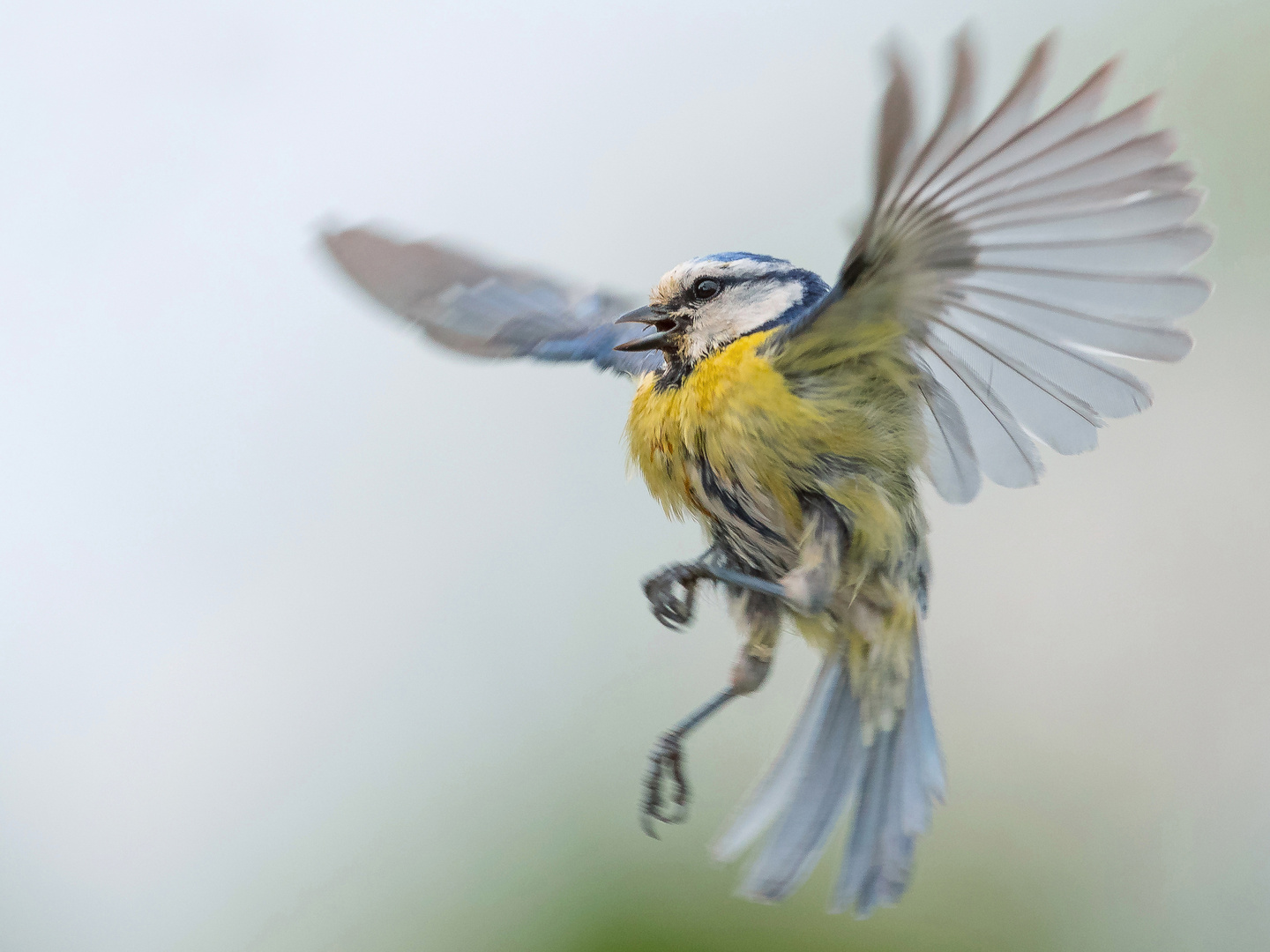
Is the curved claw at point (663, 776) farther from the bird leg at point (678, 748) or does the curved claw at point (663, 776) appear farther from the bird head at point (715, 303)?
the bird head at point (715, 303)

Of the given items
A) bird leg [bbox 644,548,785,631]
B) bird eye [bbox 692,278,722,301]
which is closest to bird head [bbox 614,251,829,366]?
bird eye [bbox 692,278,722,301]

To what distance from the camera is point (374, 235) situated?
0.68 metres

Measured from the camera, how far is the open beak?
62 centimetres

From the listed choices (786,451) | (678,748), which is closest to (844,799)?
(678,748)

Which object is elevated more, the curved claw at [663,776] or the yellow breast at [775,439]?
the yellow breast at [775,439]

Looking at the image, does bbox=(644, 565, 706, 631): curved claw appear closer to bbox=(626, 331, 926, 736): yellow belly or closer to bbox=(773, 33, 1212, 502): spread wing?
bbox=(626, 331, 926, 736): yellow belly

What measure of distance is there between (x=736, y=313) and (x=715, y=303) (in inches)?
0.5

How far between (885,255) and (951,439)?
0.55 ft

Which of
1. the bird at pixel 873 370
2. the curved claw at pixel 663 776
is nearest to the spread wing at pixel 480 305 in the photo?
the bird at pixel 873 370

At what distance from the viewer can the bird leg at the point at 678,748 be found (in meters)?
0.65

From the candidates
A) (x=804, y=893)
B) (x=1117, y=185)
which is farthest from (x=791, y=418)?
(x=804, y=893)

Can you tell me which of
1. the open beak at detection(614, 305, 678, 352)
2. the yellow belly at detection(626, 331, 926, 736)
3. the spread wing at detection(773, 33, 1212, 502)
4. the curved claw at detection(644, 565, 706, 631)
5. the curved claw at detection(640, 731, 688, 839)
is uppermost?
the spread wing at detection(773, 33, 1212, 502)

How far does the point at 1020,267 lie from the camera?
1.77 feet

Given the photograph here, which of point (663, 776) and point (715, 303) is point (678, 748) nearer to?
point (663, 776)
